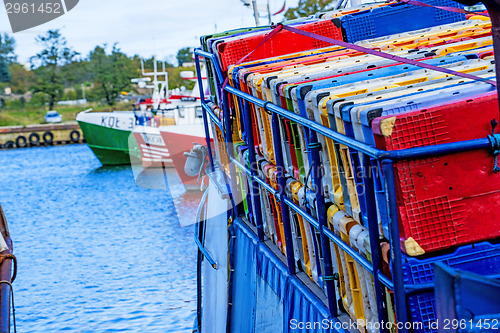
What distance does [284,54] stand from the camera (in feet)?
21.5

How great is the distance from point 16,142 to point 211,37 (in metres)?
48.6

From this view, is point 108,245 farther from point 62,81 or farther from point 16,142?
point 62,81

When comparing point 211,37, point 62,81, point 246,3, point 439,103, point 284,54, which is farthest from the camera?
point 62,81

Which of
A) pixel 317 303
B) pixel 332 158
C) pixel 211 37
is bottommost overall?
pixel 317 303

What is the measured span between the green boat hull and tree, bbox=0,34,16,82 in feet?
172

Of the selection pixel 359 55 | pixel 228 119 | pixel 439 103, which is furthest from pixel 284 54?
pixel 439 103

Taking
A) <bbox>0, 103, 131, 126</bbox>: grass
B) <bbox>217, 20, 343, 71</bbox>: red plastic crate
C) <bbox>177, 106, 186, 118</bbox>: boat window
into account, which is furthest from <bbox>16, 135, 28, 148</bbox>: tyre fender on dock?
<bbox>217, 20, 343, 71</bbox>: red plastic crate

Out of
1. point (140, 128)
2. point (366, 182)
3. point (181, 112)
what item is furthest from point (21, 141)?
point (366, 182)

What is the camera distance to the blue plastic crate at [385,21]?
6797mm

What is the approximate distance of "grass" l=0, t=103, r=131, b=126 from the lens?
66938mm

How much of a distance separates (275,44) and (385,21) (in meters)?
1.21

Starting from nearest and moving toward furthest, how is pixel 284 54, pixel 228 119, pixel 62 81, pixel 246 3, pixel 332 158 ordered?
1. pixel 332 158
2. pixel 228 119
3. pixel 284 54
4. pixel 246 3
5. pixel 62 81

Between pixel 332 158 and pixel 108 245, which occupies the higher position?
pixel 332 158

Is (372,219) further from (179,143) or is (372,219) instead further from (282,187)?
(179,143)
